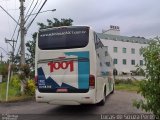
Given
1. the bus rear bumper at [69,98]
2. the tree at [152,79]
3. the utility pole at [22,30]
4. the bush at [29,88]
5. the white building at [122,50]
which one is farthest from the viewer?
the white building at [122,50]

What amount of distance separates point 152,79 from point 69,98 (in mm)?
6758

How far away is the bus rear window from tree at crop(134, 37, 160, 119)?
6598 millimetres

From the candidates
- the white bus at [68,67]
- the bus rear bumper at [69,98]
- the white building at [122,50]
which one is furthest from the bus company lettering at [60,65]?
the white building at [122,50]

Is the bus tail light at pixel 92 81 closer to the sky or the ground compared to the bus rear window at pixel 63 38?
closer to the ground

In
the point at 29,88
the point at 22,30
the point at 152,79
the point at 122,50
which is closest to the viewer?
the point at 152,79

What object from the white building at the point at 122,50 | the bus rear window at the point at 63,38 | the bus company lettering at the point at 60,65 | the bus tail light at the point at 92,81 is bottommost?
the bus tail light at the point at 92,81

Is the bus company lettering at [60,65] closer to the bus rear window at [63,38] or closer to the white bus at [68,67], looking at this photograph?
the white bus at [68,67]

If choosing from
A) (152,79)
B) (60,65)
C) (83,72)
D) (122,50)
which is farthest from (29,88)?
(122,50)

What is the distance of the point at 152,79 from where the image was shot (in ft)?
24.2

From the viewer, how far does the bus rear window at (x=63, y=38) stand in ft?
46.1

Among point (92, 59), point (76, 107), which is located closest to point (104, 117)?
point (92, 59)

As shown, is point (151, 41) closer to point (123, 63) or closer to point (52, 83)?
point (52, 83)

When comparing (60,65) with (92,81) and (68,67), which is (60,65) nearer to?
(68,67)

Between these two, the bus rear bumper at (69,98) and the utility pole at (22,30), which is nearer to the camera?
the bus rear bumper at (69,98)
